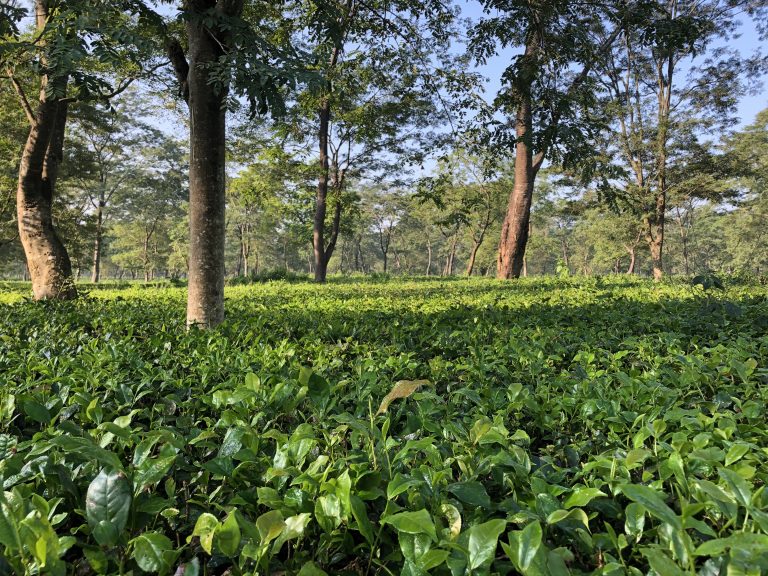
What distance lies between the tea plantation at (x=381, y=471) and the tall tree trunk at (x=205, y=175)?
5.10 ft

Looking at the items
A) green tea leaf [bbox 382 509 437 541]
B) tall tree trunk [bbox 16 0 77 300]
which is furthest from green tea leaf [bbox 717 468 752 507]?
tall tree trunk [bbox 16 0 77 300]

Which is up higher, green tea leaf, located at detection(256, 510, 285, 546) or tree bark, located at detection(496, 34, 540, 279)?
tree bark, located at detection(496, 34, 540, 279)

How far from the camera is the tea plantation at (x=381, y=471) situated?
92cm

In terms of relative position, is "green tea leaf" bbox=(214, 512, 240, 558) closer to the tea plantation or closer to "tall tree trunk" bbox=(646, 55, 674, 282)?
the tea plantation

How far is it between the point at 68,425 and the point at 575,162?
5.39m

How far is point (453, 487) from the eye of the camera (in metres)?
1.10

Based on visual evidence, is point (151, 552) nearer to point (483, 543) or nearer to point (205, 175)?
point (483, 543)

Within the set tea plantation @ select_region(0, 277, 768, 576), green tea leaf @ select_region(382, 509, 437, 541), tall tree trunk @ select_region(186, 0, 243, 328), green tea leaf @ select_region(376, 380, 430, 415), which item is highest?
tall tree trunk @ select_region(186, 0, 243, 328)

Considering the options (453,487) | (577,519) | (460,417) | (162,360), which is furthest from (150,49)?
(577,519)

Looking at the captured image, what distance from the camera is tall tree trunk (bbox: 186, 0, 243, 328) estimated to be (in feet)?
13.8

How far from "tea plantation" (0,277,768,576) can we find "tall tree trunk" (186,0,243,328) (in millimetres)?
1554

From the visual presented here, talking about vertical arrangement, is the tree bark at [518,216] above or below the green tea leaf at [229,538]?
above

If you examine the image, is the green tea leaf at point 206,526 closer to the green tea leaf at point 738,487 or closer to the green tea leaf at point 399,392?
the green tea leaf at point 399,392

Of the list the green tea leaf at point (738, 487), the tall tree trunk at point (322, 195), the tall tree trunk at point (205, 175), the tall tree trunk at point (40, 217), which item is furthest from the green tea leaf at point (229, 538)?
the tall tree trunk at point (322, 195)
